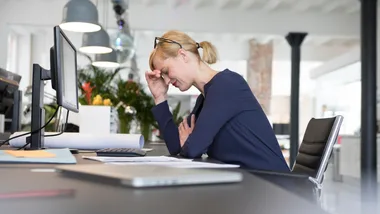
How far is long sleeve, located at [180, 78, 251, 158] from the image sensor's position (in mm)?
1641

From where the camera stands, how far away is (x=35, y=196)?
2.17 ft

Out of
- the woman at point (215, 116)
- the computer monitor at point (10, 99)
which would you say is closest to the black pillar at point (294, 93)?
the computer monitor at point (10, 99)

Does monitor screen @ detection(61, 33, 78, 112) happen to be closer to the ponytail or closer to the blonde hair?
the blonde hair

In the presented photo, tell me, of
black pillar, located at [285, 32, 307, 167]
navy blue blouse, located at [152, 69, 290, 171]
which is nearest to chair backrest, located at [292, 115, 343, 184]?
navy blue blouse, located at [152, 69, 290, 171]

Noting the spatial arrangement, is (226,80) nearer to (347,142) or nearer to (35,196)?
(35,196)

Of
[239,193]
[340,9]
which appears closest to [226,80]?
[239,193]

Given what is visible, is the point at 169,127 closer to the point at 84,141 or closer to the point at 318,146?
the point at 84,141

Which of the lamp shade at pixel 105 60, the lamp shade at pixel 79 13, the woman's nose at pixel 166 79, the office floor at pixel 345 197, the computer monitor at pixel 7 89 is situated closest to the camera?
the woman's nose at pixel 166 79

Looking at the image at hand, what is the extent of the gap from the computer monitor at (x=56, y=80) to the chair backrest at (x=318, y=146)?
95 cm

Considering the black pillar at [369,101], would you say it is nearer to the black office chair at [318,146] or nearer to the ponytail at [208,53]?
the black office chair at [318,146]

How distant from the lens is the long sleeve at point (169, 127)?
2.15 m

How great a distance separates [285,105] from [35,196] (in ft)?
53.2

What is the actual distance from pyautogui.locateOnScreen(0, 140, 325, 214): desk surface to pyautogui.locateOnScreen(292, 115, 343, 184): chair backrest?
1032 mm

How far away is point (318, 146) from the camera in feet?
6.46
